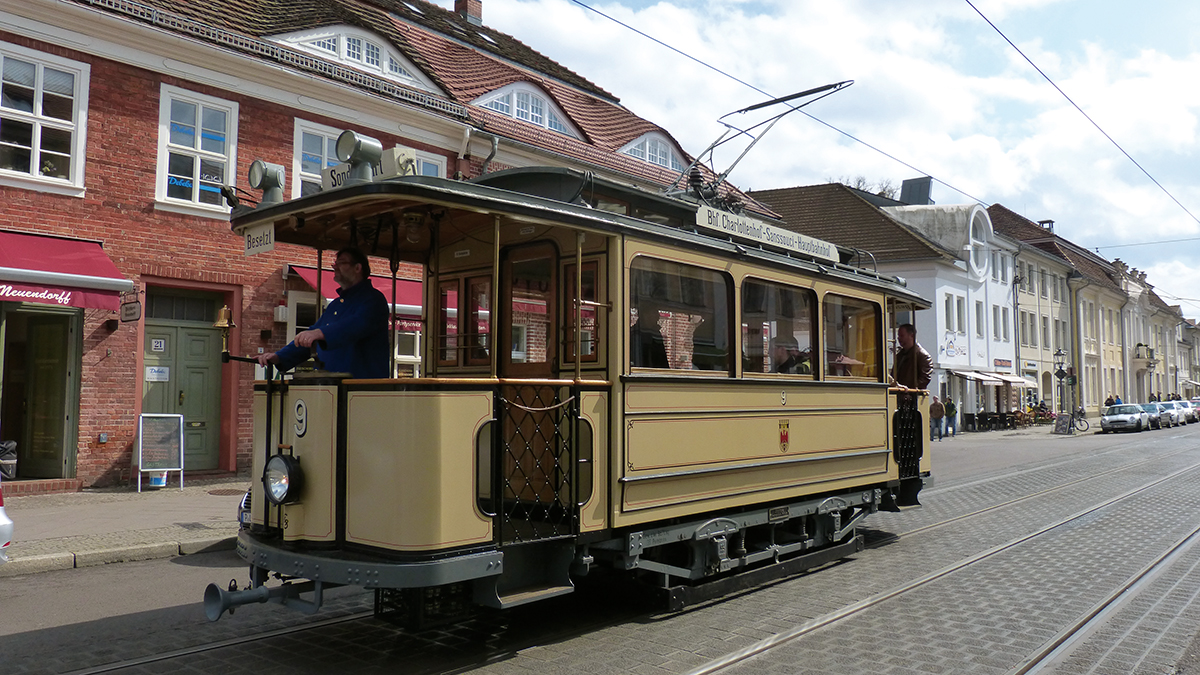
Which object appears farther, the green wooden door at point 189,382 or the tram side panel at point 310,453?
the green wooden door at point 189,382

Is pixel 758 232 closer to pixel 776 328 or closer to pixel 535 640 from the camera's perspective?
pixel 776 328

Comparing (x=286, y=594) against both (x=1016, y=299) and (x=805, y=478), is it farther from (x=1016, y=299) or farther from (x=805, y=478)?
(x=1016, y=299)

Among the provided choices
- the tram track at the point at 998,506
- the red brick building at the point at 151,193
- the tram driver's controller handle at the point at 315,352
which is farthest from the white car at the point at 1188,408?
the tram driver's controller handle at the point at 315,352

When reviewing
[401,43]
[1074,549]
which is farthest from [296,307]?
[1074,549]

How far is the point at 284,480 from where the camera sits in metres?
5.10

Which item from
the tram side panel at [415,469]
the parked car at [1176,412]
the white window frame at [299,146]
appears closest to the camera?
the tram side panel at [415,469]

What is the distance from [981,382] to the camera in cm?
3725

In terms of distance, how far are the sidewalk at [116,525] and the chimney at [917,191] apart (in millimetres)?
41227

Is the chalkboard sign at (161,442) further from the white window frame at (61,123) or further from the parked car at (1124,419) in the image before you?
the parked car at (1124,419)

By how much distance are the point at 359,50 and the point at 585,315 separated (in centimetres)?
1257

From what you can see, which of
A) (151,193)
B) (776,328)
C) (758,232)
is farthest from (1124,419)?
(151,193)

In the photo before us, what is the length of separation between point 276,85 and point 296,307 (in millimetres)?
3503

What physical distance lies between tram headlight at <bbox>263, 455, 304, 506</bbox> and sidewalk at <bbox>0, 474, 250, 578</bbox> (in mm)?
3976

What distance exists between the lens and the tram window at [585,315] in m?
5.86
